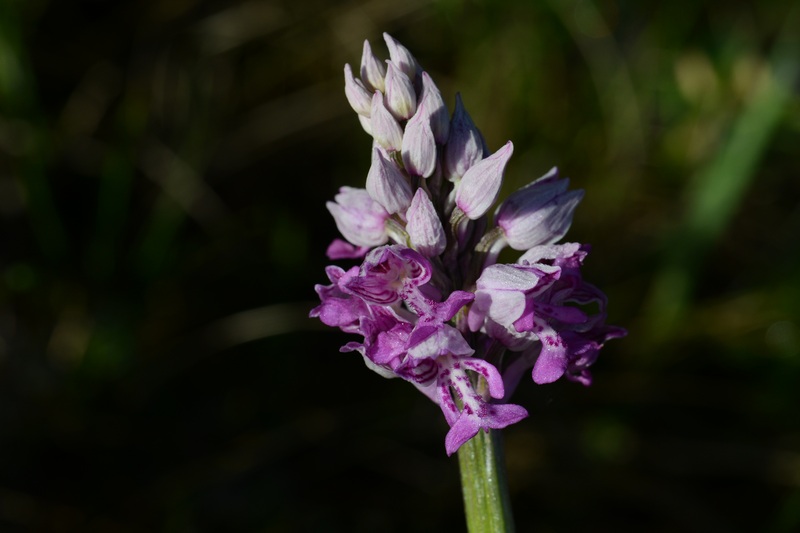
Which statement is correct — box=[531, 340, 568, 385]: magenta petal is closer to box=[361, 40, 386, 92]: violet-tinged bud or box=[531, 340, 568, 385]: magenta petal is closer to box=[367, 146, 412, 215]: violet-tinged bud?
box=[367, 146, 412, 215]: violet-tinged bud

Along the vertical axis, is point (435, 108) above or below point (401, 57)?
below

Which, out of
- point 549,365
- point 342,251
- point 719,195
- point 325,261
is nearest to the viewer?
point 549,365

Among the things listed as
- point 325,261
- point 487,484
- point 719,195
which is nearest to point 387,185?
point 487,484

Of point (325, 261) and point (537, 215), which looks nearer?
point (537, 215)

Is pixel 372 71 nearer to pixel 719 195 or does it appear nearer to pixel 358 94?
pixel 358 94

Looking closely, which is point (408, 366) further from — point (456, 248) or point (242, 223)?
point (242, 223)

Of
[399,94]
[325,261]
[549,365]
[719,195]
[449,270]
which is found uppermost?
[325,261]

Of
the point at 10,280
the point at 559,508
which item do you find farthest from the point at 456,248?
the point at 10,280
